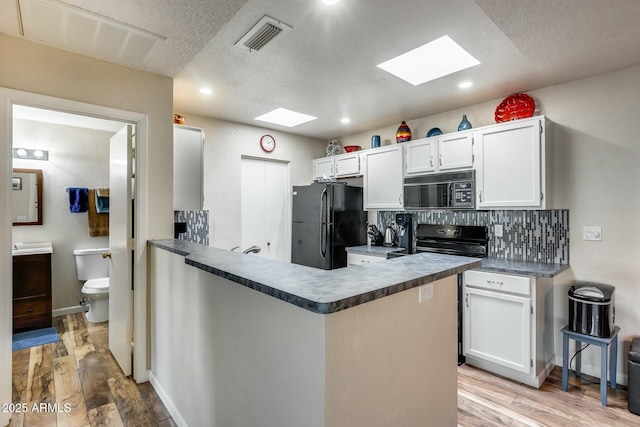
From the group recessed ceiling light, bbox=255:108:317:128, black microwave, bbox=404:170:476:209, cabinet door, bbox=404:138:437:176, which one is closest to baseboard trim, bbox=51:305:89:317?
recessed ceiling light, bbox=255:108:317:128

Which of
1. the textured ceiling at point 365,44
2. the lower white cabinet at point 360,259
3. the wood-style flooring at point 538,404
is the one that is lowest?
the wood-style flooring at point 538,404

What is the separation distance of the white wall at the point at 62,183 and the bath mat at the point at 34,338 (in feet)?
2.05

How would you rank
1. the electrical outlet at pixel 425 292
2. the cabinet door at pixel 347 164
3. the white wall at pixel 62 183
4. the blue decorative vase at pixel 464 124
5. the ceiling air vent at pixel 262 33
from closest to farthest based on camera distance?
the electrical outlet at pixel 425 292 → the ceiling air vent at pixel 262 33 → the blue decorative vase at pixel 464 124 → the white wall at pixel 62 183 → the cabinet door at pixel 347 164

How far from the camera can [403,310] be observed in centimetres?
126

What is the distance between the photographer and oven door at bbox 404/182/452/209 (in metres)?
3.26

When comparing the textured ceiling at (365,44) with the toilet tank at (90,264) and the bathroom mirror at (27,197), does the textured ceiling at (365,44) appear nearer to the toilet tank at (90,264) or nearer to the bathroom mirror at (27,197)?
the bathroom mirror at (27,197)

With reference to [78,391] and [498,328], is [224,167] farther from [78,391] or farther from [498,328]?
[498,328]

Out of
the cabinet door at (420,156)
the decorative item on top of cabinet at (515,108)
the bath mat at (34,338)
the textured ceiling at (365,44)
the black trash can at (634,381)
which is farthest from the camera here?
the cabinet door at (420,156)

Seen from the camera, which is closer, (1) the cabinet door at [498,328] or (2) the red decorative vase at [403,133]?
(1) the cabinet door at [498,328]

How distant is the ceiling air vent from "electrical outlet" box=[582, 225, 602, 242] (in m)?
2.85

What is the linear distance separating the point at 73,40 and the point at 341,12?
169 centimetres

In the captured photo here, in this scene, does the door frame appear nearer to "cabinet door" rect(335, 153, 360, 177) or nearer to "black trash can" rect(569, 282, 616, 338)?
"cabinet door" rect(335, 153, 360, 177)

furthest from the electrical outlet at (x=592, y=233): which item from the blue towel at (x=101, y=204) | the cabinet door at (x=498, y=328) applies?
the blue towel at (x=101, y=204)

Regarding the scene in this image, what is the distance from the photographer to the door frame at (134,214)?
193 cm
